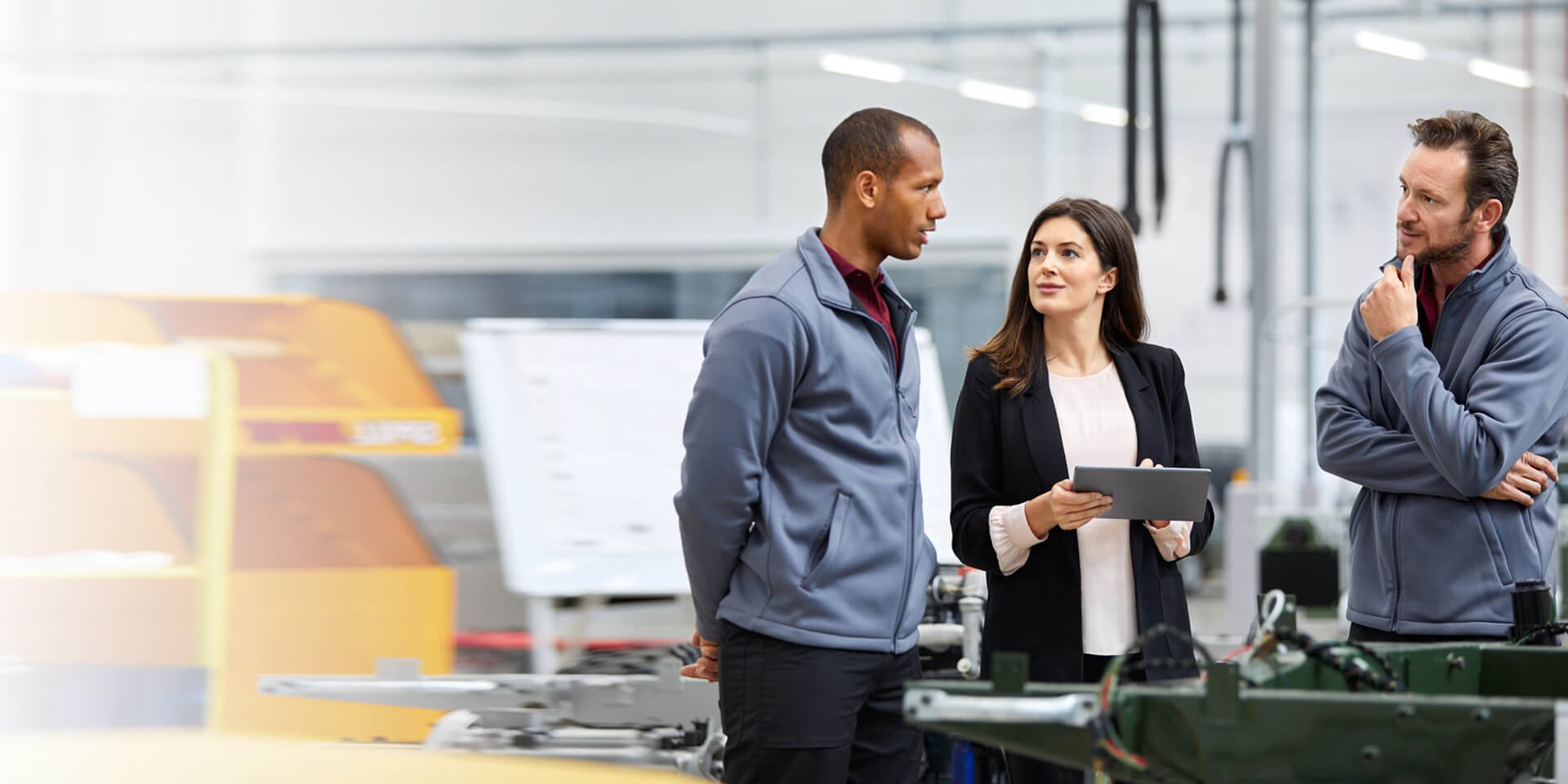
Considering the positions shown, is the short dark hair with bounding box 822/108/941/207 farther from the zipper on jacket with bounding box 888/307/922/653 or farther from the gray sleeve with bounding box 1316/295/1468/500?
the gray sleeve with bounding box 1316/295/1468/500

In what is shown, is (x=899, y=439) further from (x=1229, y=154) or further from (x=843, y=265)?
(x=1229, y=154)

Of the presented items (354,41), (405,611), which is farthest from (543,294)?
(405,611)

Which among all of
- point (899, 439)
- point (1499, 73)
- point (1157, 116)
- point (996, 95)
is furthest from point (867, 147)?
point (1499, 73)

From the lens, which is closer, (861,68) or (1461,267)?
(1461,267)

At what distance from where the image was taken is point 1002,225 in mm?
8875

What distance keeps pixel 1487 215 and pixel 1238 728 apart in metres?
0.98

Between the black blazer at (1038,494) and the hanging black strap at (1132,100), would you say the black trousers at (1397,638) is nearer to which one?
the black blazer at (1038,494)

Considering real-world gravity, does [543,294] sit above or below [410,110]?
below

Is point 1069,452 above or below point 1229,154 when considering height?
below

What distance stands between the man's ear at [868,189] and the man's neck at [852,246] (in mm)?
48

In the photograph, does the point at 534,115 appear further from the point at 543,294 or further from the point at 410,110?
the point at 543,294

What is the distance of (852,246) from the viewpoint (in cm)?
200

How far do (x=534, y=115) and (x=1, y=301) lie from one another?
Result: 17.2 ft

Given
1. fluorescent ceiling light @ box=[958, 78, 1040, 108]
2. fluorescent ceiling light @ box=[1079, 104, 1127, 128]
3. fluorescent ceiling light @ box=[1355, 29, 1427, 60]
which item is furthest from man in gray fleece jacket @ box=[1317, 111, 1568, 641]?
fluorescent ceiling light @ box=[1079, 104, 1127, 128]
